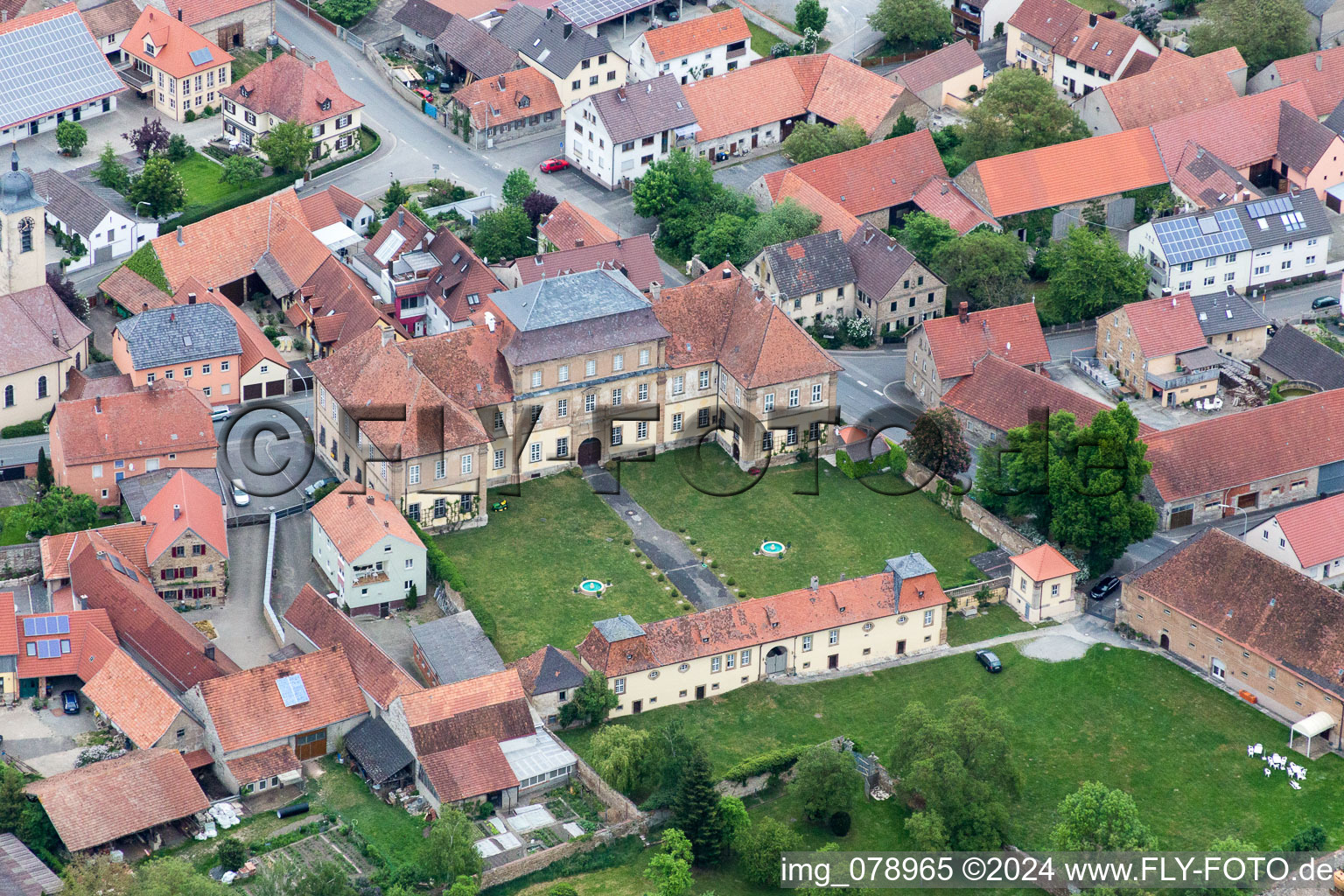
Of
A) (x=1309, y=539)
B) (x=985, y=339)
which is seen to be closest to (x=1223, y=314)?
(x=985, y=339)

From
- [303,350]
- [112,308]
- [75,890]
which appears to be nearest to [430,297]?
[303,350]

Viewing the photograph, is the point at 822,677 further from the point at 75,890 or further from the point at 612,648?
the point at 75,890

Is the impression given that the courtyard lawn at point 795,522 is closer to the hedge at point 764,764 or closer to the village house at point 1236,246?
the hedge at point 764,764

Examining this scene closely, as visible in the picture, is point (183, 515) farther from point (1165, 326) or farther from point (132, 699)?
point (1165, 326)

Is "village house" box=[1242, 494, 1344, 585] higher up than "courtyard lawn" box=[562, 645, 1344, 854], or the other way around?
"village house" box=[1242, 494, 1344, 585]

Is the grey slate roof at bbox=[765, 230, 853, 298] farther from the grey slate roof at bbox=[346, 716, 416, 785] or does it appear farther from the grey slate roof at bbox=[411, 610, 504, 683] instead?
the grey slate roof at bbox=[346, 716, 416, 785]

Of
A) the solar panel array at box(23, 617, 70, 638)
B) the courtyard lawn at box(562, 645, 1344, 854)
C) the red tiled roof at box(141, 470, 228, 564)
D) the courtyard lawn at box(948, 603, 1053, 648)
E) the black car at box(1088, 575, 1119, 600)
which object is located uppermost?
the red tiled roof at box(141, 470, 228, 564)

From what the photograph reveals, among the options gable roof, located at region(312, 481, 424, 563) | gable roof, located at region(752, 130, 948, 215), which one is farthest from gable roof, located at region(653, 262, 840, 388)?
gable roof, located at region(312, 481, 424, 563)
